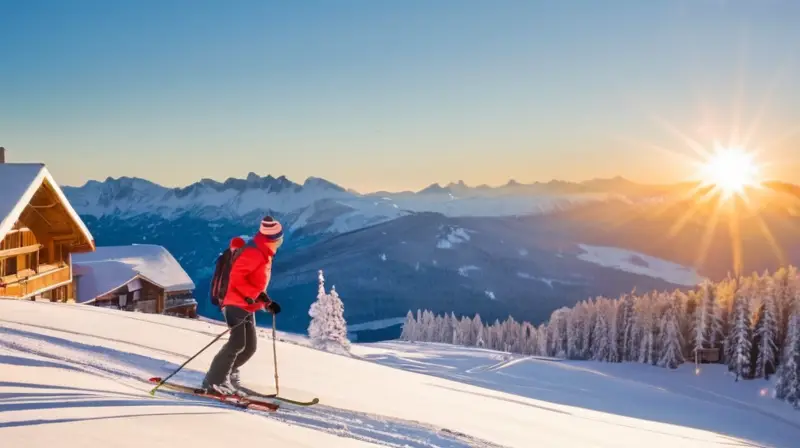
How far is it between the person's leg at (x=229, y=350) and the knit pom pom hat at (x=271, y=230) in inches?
45.5

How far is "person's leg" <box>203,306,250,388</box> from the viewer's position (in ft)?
26.2

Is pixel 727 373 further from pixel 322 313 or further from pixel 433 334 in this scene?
pixel 433 334

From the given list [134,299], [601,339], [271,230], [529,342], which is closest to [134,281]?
[134,299]

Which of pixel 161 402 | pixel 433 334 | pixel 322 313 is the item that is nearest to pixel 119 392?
pixel 161 402

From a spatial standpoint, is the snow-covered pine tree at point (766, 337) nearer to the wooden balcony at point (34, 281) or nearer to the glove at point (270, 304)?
the wooden balcony at point (34, 281)

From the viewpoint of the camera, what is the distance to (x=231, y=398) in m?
7.79

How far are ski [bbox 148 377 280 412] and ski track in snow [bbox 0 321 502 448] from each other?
15 centimetres

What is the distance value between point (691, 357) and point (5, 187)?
229 feet

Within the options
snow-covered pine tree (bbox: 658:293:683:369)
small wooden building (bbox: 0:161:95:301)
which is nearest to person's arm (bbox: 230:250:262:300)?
small wooden building (bbox: 0:161:95:301)

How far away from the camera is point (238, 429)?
594 centimetres

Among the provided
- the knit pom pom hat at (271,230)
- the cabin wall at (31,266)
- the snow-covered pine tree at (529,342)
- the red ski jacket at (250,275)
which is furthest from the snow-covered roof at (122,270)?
the snow-covered pine tree at (529,342)

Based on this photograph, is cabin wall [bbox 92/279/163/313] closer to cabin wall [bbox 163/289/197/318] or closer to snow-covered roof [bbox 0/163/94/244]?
cabin wall [bbox 163/289/197/318]

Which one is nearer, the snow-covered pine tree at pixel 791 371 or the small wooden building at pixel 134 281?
the small wooden building at pixel 134 281

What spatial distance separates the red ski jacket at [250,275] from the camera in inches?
308
